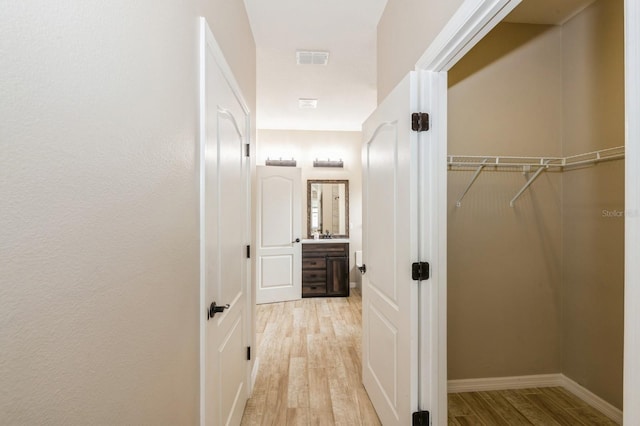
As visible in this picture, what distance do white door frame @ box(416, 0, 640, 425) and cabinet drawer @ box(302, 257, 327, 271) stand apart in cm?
332

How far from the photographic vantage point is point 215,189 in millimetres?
1367

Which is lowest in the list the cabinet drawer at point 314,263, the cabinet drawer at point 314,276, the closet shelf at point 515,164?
the cabinet drawer at point 314,276

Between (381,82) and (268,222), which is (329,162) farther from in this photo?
(381,82)

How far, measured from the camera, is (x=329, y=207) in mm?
5258

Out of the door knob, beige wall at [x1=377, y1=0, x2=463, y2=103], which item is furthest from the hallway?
beige wall at [x1=377, y1=0, x2=463, y2=103]

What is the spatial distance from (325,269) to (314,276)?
0.66 ft

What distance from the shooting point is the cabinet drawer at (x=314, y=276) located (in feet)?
15.5

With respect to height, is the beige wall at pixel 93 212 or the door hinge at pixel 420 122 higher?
the door hinge at pixel 420 122

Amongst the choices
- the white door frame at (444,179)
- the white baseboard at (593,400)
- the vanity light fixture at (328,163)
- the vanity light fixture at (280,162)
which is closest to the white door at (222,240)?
the white door frame at (444,179)

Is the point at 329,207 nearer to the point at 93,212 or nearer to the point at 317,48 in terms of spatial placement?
the point at 317,48

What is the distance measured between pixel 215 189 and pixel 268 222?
3120 mm

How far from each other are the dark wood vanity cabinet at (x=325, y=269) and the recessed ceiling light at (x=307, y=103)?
6.61 ft

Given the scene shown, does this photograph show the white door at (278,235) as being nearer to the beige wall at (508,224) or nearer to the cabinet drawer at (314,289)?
the cabinet drawer at (314,289)

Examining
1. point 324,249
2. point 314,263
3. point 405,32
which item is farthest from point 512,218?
point 314,263
